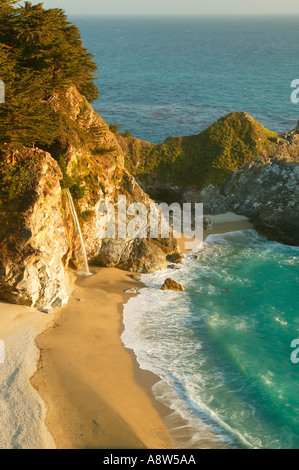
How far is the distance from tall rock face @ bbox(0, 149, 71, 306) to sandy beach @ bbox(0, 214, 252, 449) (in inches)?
40.8

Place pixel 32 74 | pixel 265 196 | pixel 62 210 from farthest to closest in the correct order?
pixel 265 196
pixel 62 210
pixel 32 74

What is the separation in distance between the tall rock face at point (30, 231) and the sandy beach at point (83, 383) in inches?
40.8

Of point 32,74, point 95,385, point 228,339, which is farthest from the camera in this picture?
point 32,74

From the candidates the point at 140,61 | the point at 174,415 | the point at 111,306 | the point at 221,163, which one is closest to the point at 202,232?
the point at 221,163

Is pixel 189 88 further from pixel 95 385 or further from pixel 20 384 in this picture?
pixel 20 384

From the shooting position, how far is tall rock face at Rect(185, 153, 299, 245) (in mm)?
33969

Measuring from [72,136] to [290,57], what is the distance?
165 m

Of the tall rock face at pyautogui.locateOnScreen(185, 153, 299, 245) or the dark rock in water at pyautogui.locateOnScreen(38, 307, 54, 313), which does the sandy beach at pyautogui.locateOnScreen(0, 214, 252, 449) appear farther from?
the tall rock face at pyautogui.locateOnScreen(185, 153, 299, 245)

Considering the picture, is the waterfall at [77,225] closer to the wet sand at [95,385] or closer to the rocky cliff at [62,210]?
the rocky cliff at [62,210]

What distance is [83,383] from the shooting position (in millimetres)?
18172

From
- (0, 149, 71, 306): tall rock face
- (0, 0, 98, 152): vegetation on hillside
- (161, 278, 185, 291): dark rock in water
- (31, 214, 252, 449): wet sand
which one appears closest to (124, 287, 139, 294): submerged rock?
(31, 214, 252, 449): wet sand

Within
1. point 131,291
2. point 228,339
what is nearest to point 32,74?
point 131,291

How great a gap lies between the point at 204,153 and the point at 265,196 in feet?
27.6

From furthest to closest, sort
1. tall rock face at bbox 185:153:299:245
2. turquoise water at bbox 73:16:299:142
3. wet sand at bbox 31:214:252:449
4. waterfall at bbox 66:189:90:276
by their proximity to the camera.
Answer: turquoise water at bbox 73:16:299:142 → tall rock face at bbox 185:153:299:245 → waterfall at bbox 66:189:90:276 → wet sand at bbox 31:214:252:449
